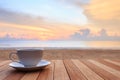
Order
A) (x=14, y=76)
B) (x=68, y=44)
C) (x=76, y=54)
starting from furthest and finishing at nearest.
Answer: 1. (x=68, y=44)
2. (x=76, y=54)
3. (x=14, y=76)

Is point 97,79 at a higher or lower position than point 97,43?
lower

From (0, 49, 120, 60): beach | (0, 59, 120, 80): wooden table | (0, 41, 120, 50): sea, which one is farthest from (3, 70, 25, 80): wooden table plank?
(0, 41, 120, 50): sea

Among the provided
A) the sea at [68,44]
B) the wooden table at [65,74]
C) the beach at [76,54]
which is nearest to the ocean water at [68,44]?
the sea at [68,44]

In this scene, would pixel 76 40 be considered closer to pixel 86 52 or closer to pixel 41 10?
pixel 86 52

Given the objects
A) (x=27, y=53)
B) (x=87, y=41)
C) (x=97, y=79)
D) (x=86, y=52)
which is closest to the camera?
(x=97, y=79)

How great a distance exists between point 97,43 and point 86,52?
0.86 metres

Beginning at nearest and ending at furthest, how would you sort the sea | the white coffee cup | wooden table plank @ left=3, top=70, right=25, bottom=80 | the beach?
wooden table plank @ left=3, top=70, right=25, bottom=80
the white coffee cup
the beach
the sea

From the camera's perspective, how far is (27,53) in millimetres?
723

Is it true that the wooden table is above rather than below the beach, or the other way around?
below

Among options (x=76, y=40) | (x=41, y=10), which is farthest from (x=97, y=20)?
(x=41, y=10)

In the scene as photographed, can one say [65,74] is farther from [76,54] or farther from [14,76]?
[76,54]

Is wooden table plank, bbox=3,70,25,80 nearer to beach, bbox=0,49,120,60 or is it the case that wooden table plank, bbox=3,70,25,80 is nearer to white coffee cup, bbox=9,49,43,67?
white coffee cup, bbox=9,49,43,67

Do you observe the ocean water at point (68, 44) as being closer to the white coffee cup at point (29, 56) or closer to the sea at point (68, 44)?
the sea at point (68, 44)

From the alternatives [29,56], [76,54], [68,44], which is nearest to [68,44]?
[68,44]
